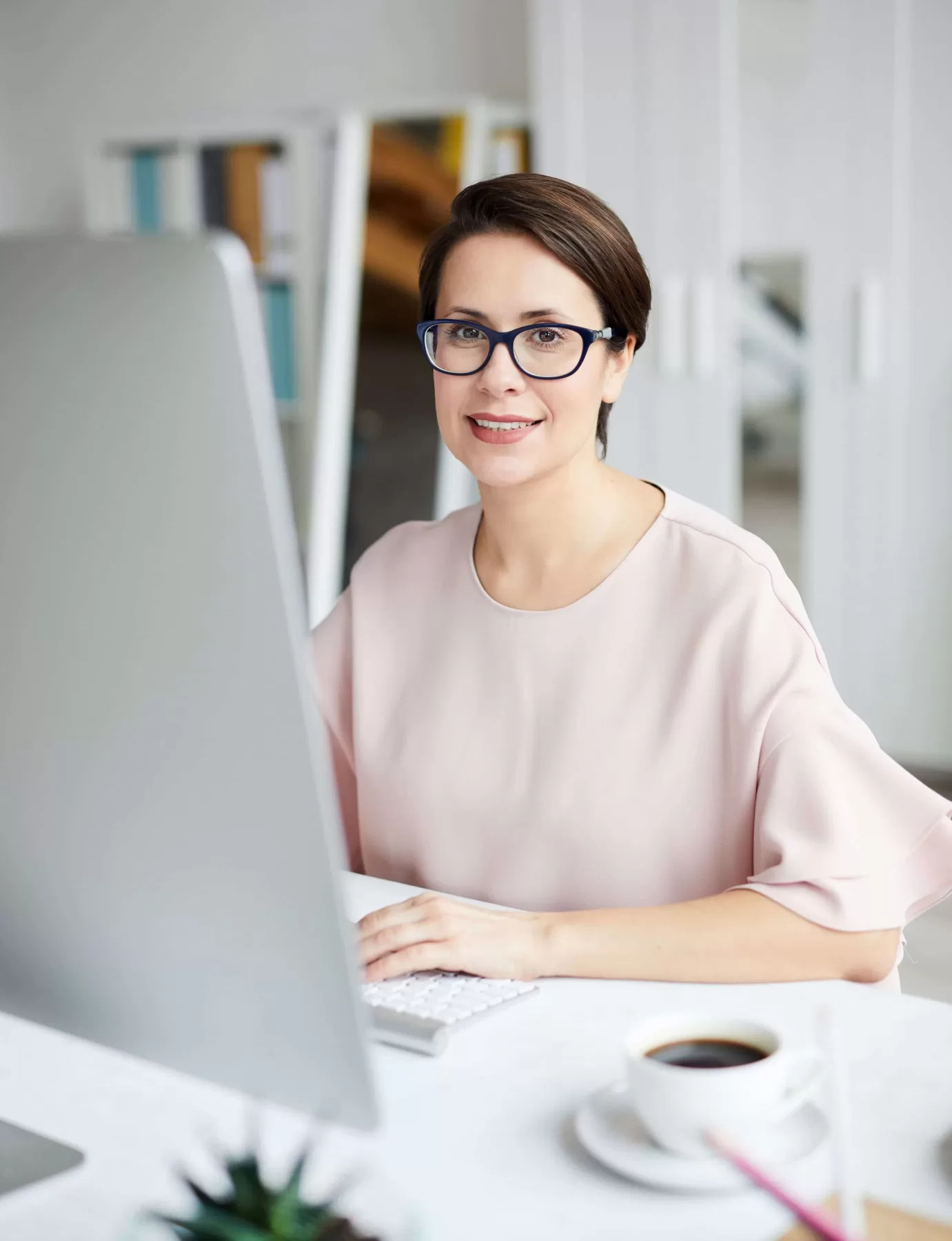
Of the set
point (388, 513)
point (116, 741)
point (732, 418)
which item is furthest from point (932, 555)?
point (116, 741)

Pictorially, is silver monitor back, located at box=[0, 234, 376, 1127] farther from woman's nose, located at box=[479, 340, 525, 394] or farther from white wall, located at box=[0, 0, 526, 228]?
white wall, located at box=[0, 0, 526, 228]

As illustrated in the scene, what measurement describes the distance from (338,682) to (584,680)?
33 centimetres

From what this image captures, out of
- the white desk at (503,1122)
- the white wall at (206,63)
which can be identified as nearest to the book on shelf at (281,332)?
the white wall at (206,63)

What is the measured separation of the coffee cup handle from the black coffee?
2 cm

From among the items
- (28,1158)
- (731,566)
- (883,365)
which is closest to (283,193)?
(883,365)

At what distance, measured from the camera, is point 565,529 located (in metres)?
1.41

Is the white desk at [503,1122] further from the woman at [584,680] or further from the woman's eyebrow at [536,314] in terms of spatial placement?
the woman's eyebrow at [536,314]

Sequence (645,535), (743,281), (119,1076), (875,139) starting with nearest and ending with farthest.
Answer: (119,1076) < (645,535) < (875,139) < (743,281)

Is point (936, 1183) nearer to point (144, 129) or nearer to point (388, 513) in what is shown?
point (388, 513)

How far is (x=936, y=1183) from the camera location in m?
0.74

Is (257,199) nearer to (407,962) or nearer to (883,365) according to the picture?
(883,365)

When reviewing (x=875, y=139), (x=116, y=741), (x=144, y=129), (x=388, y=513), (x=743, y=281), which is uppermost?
(x=144, y=129)

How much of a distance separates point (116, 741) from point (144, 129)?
4426mm

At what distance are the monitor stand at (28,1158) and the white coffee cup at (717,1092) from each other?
0.32m
